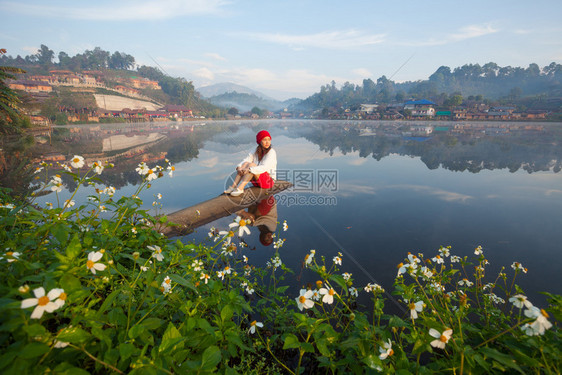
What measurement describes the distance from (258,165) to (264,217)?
55.3 inches

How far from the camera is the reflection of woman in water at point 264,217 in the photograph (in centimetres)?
432

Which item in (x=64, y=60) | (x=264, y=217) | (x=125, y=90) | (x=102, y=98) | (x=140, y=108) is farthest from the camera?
(x=64, y=60)

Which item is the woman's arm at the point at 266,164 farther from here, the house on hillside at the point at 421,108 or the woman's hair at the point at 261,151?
the house on hillside at the point at 421,108

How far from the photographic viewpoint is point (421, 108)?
68.2 m

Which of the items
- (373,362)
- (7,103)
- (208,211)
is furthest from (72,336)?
(7,103)

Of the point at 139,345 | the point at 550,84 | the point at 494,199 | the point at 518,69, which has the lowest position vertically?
the point at 494,199

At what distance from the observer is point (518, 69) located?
117m

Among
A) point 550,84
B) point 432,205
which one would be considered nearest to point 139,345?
point 432,205

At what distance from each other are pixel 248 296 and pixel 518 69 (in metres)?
174

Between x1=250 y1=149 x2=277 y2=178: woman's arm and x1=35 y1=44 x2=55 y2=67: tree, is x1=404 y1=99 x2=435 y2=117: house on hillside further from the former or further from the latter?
x1=35 y1=44 x2=55 y2=67: tree

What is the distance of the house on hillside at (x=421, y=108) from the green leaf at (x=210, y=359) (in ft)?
251

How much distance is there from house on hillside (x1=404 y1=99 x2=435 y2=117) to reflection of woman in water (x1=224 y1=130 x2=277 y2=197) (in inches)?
2842

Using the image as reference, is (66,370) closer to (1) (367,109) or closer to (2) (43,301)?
(2) (43,301)

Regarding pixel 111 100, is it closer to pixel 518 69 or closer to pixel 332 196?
pixel 332 196
